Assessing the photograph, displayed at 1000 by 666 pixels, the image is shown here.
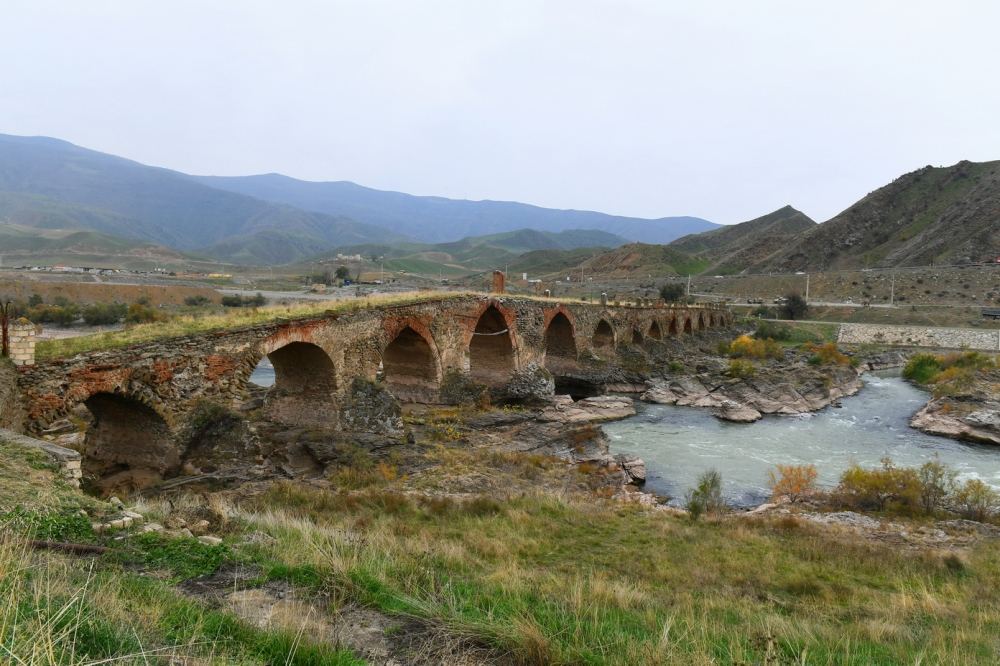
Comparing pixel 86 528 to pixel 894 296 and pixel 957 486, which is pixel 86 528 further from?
pixel 894 296

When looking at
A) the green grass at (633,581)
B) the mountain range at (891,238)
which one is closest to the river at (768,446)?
the green grass at (633,581)

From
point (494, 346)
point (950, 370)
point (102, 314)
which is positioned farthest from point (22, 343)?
point (950, 370)

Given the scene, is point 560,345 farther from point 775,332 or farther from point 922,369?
point 775,332

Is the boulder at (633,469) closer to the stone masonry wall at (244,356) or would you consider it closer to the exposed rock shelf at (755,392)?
the stone masonry wall at (244,356)

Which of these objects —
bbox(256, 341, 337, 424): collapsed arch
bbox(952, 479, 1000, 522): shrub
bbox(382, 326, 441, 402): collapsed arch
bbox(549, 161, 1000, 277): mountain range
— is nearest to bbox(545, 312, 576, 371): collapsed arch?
bbox(382, 326, 441, 402): collapsed arch

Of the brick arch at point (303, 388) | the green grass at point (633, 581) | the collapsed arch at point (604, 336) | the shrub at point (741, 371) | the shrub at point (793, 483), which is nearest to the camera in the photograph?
the green grass at point (633, 581)

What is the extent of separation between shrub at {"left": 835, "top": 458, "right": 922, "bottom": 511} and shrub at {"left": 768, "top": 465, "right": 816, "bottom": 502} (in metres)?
0.75

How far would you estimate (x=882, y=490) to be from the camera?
13.9 metres

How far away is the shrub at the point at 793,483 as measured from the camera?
47.3ft

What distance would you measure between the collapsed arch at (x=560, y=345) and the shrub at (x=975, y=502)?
17.5m

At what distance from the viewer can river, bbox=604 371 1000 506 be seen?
1672 centimetres

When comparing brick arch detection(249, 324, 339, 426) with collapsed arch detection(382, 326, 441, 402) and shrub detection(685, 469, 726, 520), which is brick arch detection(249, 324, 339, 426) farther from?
shrub detection(685, 469, 726, 520)

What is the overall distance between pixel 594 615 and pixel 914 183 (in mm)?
105926

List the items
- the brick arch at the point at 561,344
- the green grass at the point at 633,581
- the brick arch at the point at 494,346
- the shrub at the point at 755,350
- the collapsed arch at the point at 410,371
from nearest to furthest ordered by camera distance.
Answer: the green grass at the point at 633,581 → the collapsed arch at the point at 410,371 → the brick arch at the point at 494,346 → the brick arch at the point at 561,344 → the shrub at the point at 755,350
